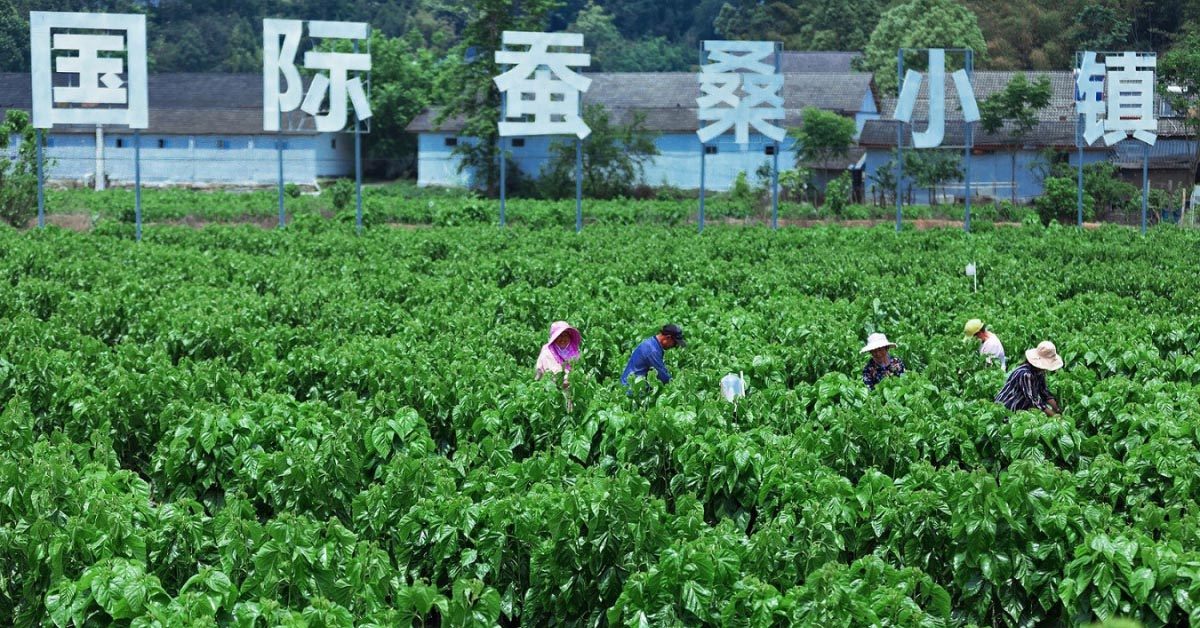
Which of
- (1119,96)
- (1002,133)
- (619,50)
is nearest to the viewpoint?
(1119,96)

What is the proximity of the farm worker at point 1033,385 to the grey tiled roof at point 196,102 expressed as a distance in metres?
44.2

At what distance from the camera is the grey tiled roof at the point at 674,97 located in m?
52.8

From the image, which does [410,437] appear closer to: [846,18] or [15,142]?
[15,142]

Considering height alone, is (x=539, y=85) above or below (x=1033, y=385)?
above

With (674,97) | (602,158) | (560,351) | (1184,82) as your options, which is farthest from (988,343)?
(674,97)

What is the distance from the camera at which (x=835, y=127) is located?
4734cm

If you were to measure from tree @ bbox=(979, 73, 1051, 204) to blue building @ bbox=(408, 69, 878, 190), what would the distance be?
569cm

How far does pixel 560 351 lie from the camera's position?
1286 cm

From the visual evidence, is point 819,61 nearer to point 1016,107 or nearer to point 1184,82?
point 1016,107

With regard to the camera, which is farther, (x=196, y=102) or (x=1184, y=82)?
(x=196, y=102)

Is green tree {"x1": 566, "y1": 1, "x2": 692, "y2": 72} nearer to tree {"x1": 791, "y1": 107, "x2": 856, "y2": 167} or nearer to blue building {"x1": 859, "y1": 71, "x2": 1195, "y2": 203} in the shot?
tree {"x1": 791, "y1": 107, "x2": 856, "y2": 167}

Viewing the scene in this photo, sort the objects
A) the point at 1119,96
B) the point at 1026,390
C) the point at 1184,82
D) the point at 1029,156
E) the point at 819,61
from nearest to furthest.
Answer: the point at 1026,390
the point at 1119,96
the point at 1184,82
the point at 1029,156
the point at 819,61

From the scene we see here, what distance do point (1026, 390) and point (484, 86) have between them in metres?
39.6

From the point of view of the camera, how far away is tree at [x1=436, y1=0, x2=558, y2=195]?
48.9 meters
